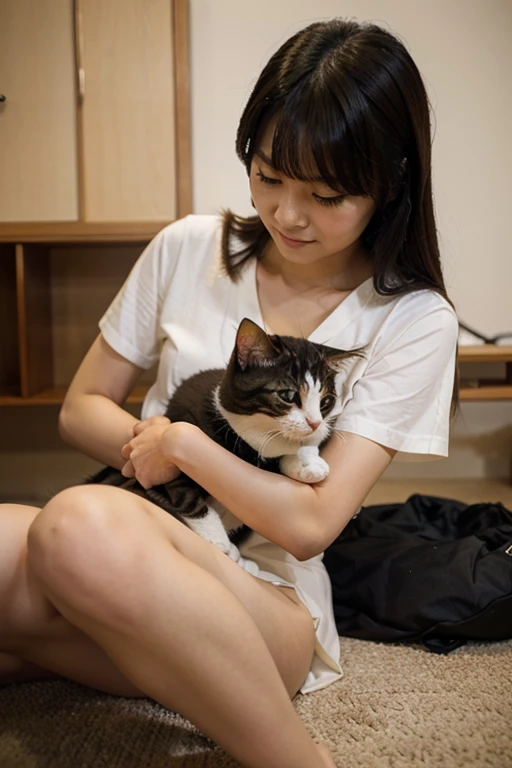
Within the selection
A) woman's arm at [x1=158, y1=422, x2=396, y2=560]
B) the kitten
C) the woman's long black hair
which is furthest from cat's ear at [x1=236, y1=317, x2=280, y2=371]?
the woman's long black hair

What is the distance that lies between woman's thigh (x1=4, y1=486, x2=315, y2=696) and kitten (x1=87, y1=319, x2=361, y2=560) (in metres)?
0.09

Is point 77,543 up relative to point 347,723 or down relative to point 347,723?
up

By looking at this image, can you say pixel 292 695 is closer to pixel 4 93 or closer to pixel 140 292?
pixel 140 292

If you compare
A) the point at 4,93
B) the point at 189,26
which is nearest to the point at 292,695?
the point at 4,93

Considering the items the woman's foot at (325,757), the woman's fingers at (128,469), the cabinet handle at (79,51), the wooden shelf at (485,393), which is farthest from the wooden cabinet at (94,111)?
the woman's foot at (325,757)

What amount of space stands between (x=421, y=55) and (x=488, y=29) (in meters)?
0.24

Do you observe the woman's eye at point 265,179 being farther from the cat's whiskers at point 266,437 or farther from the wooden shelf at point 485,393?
the wooden shelf at point 485,393

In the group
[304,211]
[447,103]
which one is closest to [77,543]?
[304,211]

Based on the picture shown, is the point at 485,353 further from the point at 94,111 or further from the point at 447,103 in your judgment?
the point at 94,111

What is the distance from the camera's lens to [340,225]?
104 cm

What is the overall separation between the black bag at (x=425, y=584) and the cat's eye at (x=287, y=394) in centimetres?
51

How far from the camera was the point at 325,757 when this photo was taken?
2.77 feet

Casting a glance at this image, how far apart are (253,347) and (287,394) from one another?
0.08m

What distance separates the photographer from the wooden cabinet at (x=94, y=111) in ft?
6.50
